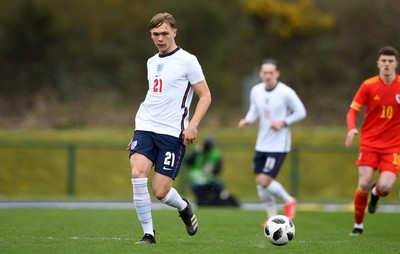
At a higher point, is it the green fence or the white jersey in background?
the white jersey in background

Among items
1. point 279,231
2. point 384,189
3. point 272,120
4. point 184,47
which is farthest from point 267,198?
point 184,47

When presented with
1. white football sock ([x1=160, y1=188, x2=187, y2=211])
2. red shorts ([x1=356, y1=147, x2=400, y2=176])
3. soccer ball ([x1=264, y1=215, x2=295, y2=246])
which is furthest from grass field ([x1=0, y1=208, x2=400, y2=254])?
red shorts ([x1=356, y1=147, x2=400, y2=176])

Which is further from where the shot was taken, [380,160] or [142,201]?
[380,160]

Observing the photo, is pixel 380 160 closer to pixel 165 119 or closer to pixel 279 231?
pixel 279 231

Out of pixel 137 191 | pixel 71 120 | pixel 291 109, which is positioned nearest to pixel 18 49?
pixel 71 120

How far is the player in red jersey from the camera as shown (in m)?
10.4

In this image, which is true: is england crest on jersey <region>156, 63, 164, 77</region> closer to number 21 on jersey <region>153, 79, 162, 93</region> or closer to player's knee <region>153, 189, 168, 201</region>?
number 21 on jersey <region>153, 79, 162, 93</region>

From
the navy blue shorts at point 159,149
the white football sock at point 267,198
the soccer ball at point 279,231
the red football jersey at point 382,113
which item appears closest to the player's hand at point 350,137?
the red football jersey at point 382,113

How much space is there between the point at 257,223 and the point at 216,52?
23.4 meters

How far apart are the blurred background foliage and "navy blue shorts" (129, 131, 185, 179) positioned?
21.0m

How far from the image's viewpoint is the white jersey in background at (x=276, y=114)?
1273cm

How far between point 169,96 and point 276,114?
4.67 meters

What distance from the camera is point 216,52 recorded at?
3588 cm

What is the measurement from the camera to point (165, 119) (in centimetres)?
837
